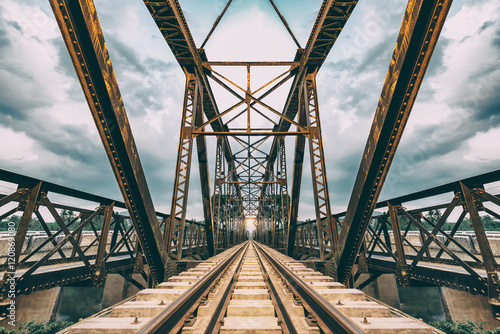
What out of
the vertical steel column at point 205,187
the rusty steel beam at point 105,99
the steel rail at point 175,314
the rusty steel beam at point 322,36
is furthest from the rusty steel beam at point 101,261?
the rusty steel beam at point 322,36

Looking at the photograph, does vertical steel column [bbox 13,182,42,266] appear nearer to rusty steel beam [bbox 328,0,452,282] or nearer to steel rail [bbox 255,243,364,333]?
steel rail [bbox 255,243,364,333]

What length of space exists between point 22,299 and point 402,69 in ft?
78.4

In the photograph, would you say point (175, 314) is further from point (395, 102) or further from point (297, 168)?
point (297, 168)

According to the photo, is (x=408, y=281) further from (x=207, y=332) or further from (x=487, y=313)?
(x=487, y=313)

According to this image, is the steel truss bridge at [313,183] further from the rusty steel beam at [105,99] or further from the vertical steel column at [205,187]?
the vertical steel column at [205,187]

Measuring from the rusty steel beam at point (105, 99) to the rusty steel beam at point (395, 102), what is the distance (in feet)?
15.3

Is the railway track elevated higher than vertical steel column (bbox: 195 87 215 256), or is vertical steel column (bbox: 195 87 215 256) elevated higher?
vertical steel column (bbox: 195 87 215 256)

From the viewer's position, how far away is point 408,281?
18.0 feet

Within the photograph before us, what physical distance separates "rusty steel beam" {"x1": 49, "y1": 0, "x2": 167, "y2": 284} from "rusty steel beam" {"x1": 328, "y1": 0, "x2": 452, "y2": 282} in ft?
15.3

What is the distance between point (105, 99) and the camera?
11.9 ft

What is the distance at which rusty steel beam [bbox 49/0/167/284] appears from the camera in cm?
310

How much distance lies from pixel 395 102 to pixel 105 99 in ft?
15.9

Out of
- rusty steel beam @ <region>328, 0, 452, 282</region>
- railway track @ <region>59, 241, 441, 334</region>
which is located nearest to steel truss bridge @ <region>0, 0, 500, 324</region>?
rusty steel beam @ <region>328, 0, 452, 282</region>

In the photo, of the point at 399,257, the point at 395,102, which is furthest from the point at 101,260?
the point at 399,257
